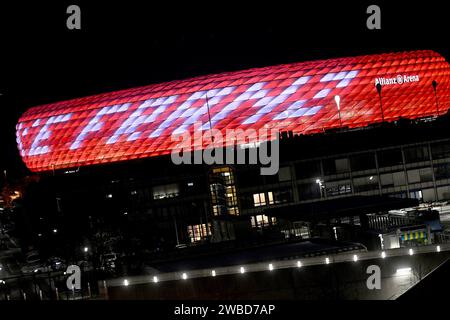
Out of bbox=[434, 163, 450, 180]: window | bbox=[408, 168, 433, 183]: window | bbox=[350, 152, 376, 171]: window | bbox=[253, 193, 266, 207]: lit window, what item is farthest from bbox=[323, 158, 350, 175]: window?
bbox=[434, 163, 450, 180]: window

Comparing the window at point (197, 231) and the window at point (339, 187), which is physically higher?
the window at point (339, 187)

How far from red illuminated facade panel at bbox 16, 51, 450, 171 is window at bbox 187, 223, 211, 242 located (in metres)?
18.9

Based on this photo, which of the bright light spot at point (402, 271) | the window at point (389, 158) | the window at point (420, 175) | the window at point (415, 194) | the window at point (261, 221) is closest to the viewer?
the bright light spot at point (402, 271)

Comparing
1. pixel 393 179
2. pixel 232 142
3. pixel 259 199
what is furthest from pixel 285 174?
pixel 232 142

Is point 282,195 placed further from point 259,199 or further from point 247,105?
point 247,105

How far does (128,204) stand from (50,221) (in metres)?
11.8

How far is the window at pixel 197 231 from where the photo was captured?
51009mm

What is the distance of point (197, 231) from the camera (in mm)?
52250

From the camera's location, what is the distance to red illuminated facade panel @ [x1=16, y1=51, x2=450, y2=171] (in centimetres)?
6906

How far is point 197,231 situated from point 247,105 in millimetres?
20452

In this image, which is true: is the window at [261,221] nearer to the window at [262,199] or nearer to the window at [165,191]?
the window at [262,199]

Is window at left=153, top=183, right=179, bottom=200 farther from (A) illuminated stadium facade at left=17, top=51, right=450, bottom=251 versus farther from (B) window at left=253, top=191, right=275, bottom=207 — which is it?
(B) window at left=253, top=191, right=275, bottom=207

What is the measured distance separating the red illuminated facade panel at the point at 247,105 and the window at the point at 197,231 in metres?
18.9

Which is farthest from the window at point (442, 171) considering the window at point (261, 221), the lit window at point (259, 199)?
the window at point (261, 221)
